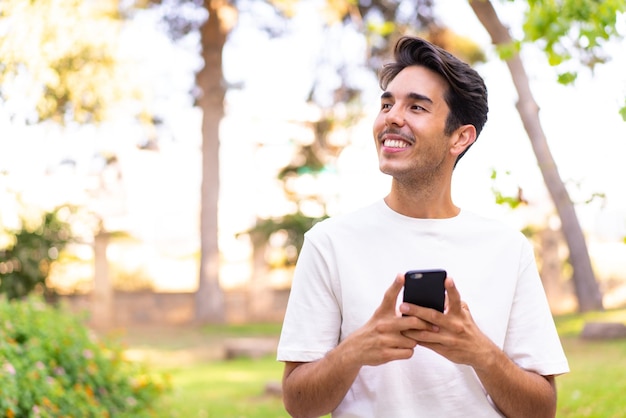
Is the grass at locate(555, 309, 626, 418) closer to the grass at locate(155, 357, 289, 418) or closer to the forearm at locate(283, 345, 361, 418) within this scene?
the grass at locate(155, 357, 289, 418)

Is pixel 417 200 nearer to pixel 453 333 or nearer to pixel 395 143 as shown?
pixel 395 143

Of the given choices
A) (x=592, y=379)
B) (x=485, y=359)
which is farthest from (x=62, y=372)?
(x=592, y=379)

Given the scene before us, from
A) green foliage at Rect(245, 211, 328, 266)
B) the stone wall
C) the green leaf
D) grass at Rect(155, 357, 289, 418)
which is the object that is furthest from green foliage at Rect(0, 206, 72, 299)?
the green leaf

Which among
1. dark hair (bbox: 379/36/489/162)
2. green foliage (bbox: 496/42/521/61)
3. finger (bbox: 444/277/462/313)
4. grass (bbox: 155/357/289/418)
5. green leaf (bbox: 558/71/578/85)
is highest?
green foliage (bbox: 496/42/521/61)

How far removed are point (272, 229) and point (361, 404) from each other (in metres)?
14.8

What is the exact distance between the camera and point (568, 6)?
4.09 meters

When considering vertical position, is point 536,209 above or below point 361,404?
above

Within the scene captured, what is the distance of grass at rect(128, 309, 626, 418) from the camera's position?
7852mm

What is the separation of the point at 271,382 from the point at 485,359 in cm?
818

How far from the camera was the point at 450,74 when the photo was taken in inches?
95.3

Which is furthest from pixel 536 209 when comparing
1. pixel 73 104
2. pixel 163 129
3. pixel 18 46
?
pixel 18 46

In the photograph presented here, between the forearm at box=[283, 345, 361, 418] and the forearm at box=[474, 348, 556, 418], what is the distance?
1.00ft

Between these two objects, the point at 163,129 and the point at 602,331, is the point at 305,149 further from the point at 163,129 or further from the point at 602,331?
the point at 602,331

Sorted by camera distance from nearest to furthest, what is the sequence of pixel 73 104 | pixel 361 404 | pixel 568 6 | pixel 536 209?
pixel 361 404 < pixel 568 6 < pixel 73 104 < pixel 536 209
